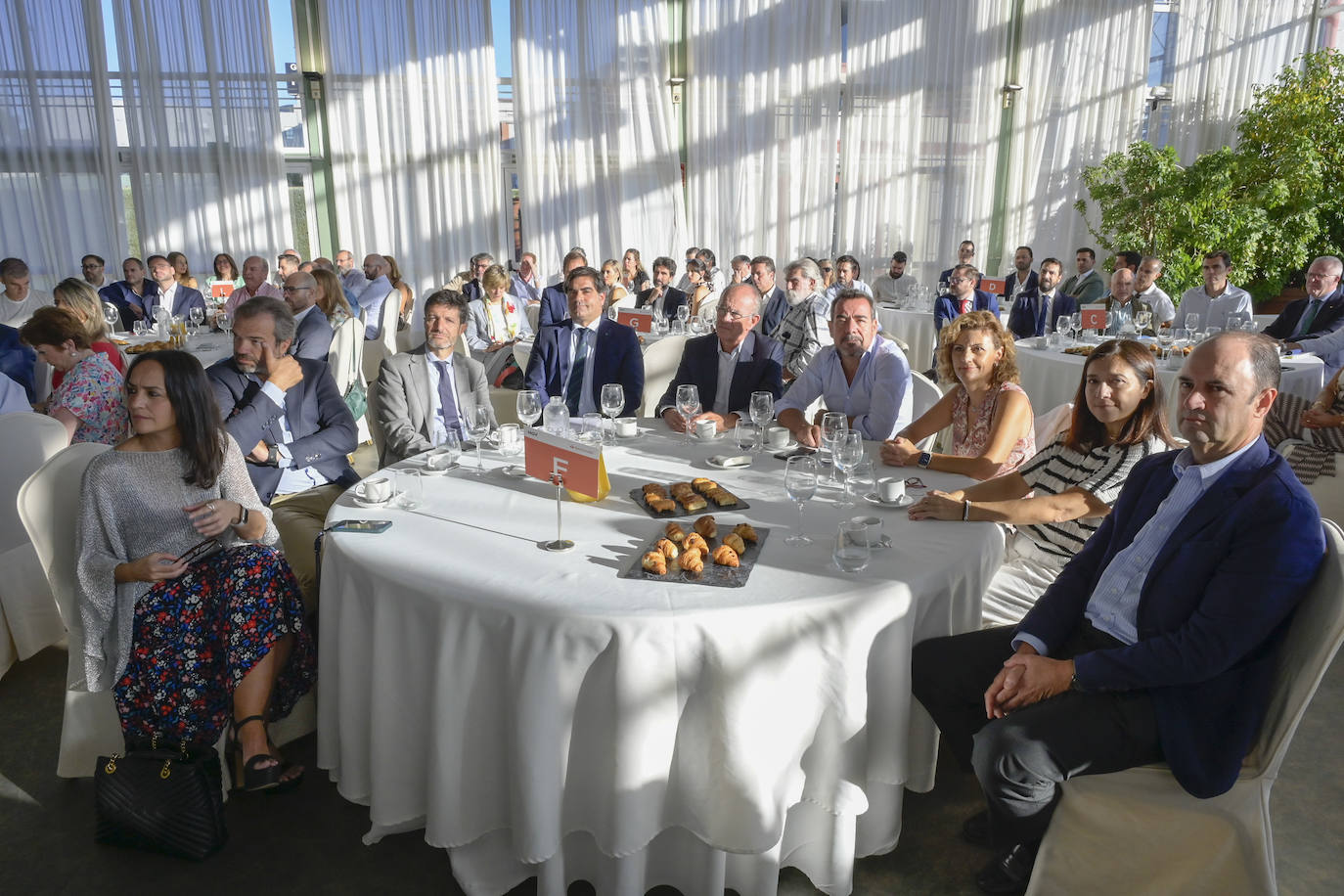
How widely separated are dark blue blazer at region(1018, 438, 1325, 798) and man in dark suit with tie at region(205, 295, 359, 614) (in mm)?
2541

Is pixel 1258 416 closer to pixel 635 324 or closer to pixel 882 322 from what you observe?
pixel 635 324

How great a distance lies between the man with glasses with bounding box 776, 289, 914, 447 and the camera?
353 cm

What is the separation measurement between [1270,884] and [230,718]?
8.26ft

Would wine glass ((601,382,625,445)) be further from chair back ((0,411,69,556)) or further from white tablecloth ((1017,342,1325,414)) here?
white tablecloth ((1017,342,1325,414))

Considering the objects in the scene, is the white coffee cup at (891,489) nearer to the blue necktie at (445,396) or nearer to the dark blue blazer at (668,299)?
the blue necktie at (445,396)

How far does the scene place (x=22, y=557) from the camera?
3.08m

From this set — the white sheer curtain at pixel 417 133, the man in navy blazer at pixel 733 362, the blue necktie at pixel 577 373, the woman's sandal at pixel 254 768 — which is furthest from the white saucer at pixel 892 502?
the white sheer curtain at pixel 417 133

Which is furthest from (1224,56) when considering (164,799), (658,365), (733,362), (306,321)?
(164,799)

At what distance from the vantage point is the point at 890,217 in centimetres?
1223

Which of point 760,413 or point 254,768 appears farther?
point 760,413

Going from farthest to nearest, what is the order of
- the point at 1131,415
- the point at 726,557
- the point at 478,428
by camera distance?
the point at 478,428, the point at 1131,415, the point at 726,557

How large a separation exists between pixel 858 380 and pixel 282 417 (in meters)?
2.30

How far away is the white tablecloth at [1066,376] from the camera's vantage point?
192 inches

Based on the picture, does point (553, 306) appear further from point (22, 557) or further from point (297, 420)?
point (22, 557)
